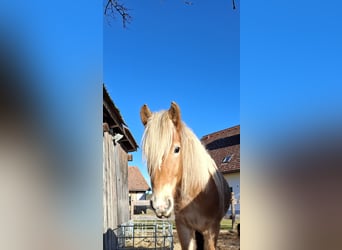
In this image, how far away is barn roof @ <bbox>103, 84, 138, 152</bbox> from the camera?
61 cm

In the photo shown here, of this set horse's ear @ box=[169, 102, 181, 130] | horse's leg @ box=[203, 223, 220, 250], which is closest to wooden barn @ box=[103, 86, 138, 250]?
horse's ear @ box=[169, 102, 181, 130]

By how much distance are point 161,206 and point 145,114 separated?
0.26 m

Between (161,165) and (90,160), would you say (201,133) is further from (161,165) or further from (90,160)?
(90,160)

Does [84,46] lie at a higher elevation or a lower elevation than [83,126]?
higher

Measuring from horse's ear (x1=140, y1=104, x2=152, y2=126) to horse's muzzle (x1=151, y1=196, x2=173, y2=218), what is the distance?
8.8 inches

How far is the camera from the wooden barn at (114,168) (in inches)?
25.5

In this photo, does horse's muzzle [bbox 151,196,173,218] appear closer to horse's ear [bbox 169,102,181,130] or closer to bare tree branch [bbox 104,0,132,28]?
horse's ear [bbox 169,102,181,130]

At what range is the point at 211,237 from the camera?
986 mm

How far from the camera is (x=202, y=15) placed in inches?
25.0

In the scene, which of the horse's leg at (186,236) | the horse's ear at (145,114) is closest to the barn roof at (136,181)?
the horse's ear at (145,114)

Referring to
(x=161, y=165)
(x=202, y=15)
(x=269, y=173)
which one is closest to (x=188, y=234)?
(x=161, y=165)

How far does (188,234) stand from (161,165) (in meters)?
0.40

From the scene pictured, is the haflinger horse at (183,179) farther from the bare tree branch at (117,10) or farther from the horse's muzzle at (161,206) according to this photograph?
the bare tree branch at (117,10)

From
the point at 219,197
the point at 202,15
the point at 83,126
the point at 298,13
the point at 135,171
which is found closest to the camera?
the point at 83,126
